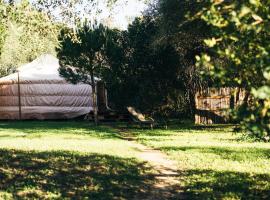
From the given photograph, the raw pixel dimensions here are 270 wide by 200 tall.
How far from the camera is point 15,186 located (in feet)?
32.0

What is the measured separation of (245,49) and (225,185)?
17.0ft

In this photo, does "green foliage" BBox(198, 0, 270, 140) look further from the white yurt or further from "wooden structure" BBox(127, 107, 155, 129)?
the white yurt

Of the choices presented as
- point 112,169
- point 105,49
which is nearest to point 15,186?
point 112,169

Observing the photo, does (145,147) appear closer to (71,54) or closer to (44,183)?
(44,183)

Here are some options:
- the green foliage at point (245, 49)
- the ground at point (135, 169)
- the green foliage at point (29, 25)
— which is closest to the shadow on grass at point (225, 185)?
the ground at point (135, 169)

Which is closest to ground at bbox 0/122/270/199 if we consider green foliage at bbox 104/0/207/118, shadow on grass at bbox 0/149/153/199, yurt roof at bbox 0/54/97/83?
shadow on grass at bbox 0/149/153/199

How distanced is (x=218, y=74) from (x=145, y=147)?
1171 cm

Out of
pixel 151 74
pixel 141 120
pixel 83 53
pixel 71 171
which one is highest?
pixel 83 53

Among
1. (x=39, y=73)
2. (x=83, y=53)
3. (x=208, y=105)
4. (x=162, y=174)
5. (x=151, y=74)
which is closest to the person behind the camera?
(x=162, y=174)

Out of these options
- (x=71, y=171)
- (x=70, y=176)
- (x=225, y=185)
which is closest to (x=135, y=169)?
(x=71, y=171)

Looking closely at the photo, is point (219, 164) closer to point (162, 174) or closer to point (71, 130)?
point (162, 174)

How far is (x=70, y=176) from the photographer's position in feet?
35.0

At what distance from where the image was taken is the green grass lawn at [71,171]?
9172mm

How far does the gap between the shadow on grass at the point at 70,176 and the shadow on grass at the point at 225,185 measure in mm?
989
